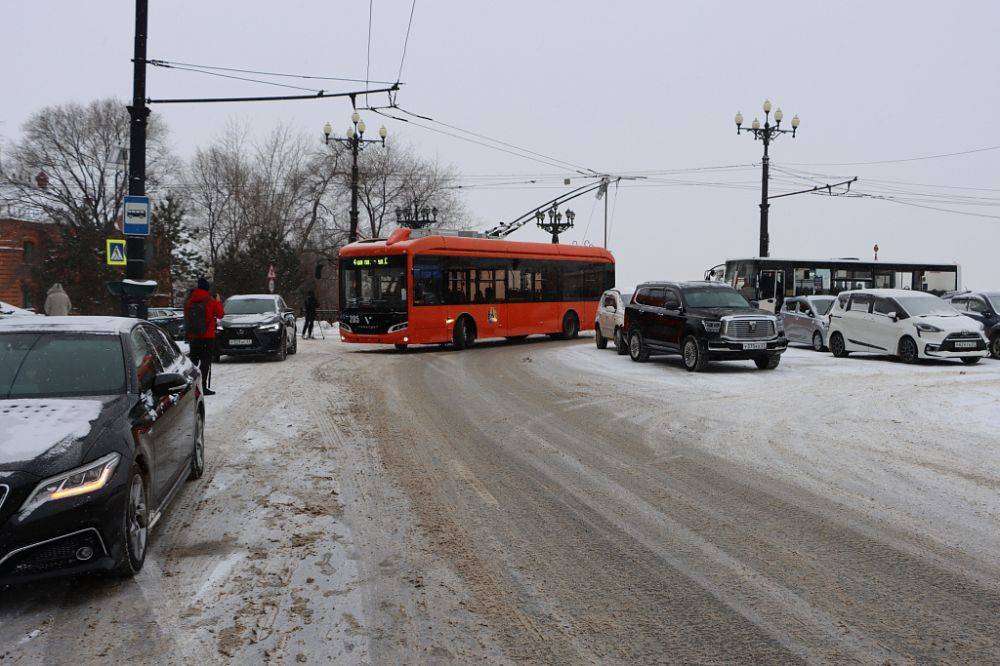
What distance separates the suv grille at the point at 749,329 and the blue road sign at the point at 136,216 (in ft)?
36.4

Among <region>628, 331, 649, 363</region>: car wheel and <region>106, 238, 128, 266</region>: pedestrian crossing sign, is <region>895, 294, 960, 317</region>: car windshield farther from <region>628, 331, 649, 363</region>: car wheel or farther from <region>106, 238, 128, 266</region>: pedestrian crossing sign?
<region>106, 238, 128, 266</region>: pedestrian crossing sign

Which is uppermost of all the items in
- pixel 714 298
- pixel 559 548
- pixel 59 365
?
pixel 714 298

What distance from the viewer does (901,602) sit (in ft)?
14.7

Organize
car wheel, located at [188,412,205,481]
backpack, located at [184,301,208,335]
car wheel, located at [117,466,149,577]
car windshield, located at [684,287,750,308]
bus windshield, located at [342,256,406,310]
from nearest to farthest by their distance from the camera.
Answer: car wheel, located at [117,466,149,577] < car wheel, located at [188,412,205,481] < backpack, located at [184,301,208,335] < car windshield, located at [684,287,750,308] < bus windshield, located at [342,256,406,310]

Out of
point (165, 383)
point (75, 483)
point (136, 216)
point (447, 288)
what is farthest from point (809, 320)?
point (75, 483)

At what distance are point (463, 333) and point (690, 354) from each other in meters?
8.74

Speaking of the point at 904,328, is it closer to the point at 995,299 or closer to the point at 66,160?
the point at 995,299

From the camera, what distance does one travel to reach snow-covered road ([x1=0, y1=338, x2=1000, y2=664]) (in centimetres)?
398

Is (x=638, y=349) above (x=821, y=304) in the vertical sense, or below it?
below

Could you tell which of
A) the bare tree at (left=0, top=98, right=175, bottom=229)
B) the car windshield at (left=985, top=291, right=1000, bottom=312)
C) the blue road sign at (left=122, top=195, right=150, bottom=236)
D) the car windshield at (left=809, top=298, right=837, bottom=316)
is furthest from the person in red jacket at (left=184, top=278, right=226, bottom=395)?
the bare tree at (left=0, top=98, right=175, bottom=229)

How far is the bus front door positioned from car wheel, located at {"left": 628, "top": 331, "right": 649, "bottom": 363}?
51.9 feet

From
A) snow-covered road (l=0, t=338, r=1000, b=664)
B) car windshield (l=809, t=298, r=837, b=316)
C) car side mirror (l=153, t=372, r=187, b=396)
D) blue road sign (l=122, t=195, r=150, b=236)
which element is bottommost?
snow-covered road (l=0, t=338, r=1000, b=664)

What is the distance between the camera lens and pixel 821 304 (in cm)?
2625

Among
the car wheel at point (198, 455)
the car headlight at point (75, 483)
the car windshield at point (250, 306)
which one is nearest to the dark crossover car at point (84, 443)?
the car headlight at point (75, 483)
